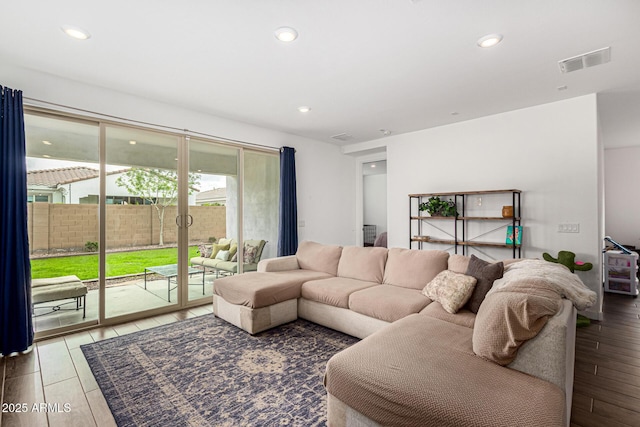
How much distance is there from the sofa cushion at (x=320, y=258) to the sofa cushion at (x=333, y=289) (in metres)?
0.40

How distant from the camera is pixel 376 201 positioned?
Answer: 977 cm

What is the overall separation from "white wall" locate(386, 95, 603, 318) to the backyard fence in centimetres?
370

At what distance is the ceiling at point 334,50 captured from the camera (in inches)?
81.5

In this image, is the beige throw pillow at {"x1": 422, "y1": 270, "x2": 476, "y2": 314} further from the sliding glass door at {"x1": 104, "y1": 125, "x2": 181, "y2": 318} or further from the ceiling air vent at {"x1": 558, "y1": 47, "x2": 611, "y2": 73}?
the sliding glass door at {"x1": 104, "y1": 125, "x2": 181, "y2": 318}

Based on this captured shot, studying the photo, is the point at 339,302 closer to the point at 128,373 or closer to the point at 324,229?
the point at 128,373

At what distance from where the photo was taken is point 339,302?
3080mm

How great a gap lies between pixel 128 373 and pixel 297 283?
175 centimetres

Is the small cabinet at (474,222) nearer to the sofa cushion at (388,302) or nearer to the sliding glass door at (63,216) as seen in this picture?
the sofa cushion at (388,302)

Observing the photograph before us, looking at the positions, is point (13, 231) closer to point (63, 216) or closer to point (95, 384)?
point (63, 216)

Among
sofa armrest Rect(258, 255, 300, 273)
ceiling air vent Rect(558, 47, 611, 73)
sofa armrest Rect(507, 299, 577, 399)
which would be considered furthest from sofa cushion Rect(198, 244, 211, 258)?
ceiling air vent Rect(558, 47, 611, 73)

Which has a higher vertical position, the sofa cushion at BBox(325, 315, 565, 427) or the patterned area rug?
the sofa cushion at BBox(325, 315, 565, 427)

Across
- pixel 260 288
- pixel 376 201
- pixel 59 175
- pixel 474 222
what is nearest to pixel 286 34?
pixel 260 288

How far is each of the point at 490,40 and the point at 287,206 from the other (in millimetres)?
3621

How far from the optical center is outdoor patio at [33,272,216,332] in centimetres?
326
